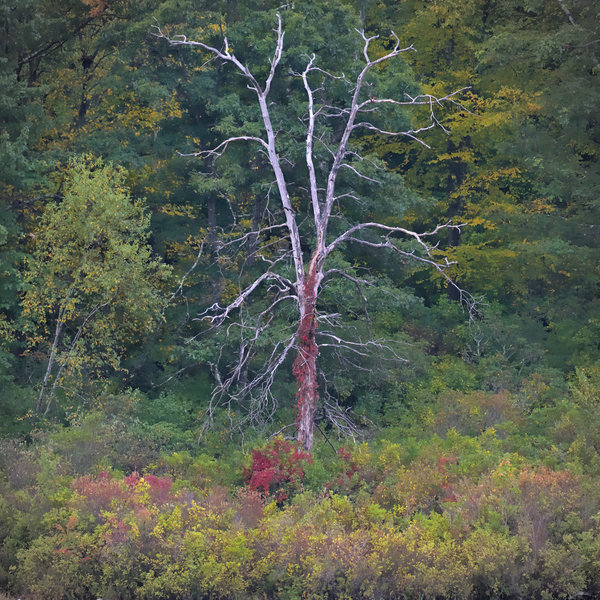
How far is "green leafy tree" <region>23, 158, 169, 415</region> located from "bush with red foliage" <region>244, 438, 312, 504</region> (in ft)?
17.5

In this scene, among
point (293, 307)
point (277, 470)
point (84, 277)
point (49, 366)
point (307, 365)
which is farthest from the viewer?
point (293, 307)

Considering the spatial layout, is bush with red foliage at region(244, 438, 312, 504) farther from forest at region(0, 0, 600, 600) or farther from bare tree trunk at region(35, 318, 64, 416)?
bare tree trunk at region(35, 318, 64, 416)

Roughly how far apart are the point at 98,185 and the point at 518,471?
11.4 metres

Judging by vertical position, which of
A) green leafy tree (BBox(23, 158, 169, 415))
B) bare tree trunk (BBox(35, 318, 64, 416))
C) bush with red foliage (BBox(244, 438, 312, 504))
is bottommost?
bush with red foliage (BBox(244, 438, 312, 504))

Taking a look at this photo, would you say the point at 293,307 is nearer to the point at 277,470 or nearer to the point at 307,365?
the point at 307,365

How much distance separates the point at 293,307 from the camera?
21.3m

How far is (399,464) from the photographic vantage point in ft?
53.6

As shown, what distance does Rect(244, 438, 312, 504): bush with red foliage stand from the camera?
15.2 m

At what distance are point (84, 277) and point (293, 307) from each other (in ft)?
17.2

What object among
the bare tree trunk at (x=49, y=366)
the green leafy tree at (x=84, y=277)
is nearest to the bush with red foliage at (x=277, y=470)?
the green leafy tree at (x=84, y=277)

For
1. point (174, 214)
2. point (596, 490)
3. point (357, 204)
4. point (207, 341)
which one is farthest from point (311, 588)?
point (174, 214)

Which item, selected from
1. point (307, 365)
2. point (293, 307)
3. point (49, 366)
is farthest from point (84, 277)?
point (307, 365)

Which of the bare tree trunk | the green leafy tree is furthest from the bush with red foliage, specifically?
the bare tree trunk

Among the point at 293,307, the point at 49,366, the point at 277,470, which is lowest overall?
the point at 277,470
